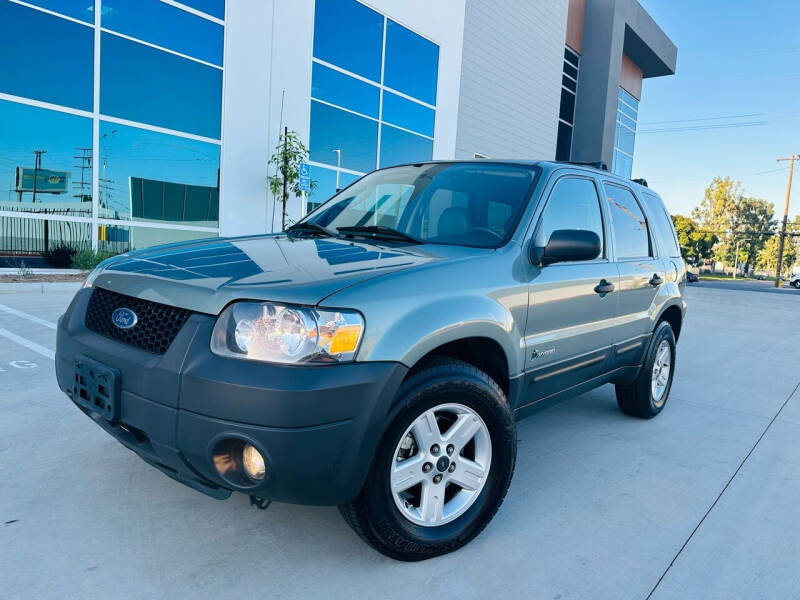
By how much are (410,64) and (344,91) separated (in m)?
2.81

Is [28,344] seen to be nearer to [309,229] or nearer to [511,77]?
[309,229]

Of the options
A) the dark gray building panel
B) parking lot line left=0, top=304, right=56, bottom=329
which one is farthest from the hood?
the dark gray building panel

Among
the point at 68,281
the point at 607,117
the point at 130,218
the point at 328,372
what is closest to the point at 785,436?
the point at 328,372

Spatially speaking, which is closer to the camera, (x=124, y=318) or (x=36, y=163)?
(x=124, y=318)

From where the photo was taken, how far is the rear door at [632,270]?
3688 mm

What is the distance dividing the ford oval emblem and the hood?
0.07m

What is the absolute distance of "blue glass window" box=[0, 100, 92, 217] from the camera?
32.1 ft

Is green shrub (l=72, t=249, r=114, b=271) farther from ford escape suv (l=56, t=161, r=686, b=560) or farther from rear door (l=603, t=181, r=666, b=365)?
rear door (l=603, t=181, r=666, b=365)

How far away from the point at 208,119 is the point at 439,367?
11.3 metres

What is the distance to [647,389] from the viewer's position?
418cm

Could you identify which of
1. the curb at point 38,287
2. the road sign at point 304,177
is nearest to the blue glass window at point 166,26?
the road sign at point 304,177

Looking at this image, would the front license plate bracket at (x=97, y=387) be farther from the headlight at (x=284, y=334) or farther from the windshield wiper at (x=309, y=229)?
the windshield wiper at (x=309, y=229)

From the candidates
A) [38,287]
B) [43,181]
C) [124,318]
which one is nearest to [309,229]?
[124,318]

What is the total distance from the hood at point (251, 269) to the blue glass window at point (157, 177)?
9.37m
